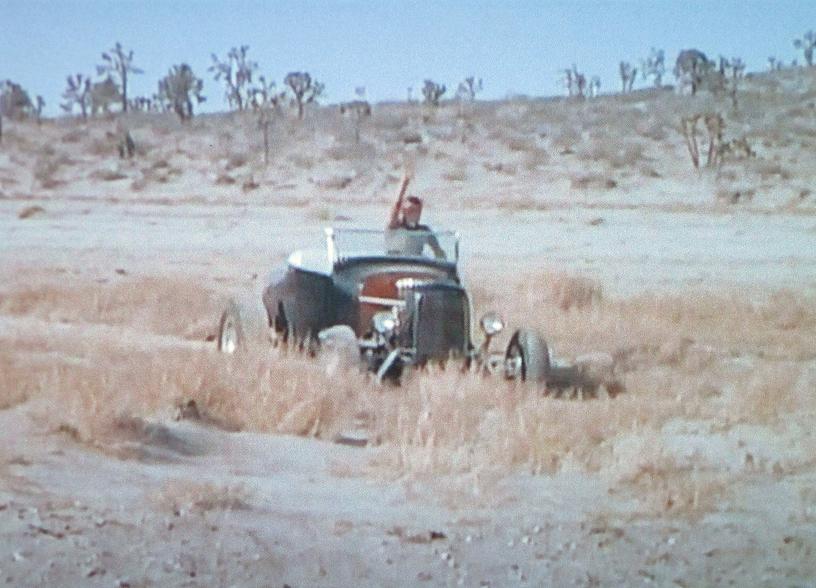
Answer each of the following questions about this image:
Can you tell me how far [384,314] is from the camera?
912 cm

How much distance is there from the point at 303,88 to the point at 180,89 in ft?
3.29

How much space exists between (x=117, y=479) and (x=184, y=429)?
111cm

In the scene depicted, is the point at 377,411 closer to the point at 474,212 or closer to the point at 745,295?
the point at 745,295

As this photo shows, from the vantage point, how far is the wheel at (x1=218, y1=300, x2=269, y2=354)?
386 inches

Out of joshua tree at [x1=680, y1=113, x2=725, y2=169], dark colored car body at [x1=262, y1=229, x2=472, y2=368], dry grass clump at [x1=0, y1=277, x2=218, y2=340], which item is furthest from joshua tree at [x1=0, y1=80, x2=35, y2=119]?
joshua tree at [x1=680, y1=113, x2=725, y2=169]

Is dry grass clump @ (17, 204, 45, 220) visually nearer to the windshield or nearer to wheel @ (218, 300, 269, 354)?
wheel @ (218, 300, 269, 354)

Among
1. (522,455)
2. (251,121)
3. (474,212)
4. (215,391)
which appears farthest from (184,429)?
(474,212)

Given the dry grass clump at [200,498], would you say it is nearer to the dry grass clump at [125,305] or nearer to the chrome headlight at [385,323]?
the chrome headlight at [385,323]

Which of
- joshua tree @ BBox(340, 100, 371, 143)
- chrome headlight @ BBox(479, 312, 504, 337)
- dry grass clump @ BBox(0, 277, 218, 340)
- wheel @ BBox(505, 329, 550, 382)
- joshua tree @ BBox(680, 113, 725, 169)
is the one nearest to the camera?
wheel @ BBox(505, 329, 550, 382)

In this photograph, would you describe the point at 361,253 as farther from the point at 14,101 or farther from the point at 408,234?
the point at 14,101

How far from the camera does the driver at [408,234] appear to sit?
9.62m

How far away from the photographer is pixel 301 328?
9.39 m

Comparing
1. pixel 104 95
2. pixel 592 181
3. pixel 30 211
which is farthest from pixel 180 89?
pixel 592 181

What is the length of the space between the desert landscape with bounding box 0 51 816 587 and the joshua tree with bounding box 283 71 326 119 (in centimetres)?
87
